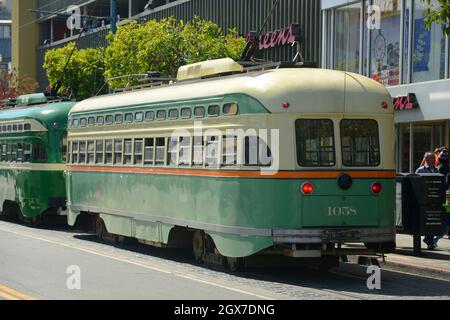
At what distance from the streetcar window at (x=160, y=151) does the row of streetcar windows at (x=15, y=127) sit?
27.7ft

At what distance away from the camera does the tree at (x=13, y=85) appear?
58.3 metres

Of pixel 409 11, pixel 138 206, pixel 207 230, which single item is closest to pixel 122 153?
pixel 138 206

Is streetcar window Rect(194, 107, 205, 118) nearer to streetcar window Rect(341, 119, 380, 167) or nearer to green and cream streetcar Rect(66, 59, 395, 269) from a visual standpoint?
green and cream streetcar Rect(66, 59, 395, 269)

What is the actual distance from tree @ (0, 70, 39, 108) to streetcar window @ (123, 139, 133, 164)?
1609 inches

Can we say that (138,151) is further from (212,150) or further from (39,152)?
(39,152)

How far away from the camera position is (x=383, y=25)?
28.6 m

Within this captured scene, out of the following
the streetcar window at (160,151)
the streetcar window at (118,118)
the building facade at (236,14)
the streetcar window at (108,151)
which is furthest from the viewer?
the building facade at (236,14)

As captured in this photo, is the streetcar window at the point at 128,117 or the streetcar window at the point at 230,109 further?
the streetcar window at the point at 128,117

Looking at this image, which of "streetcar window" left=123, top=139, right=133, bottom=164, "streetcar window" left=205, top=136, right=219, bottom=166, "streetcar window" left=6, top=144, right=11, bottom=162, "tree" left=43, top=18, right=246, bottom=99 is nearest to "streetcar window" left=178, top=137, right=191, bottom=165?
"streetcar window" left=205, top=136, right=219, bottom=166

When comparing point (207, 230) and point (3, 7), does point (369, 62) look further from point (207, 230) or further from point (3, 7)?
point (3, 7)

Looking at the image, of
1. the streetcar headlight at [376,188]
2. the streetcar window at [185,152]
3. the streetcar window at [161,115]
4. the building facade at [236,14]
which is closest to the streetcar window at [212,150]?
the streetcar window at [185,152]

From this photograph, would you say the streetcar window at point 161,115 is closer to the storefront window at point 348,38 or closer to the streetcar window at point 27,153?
the streetcar window at point 27,153

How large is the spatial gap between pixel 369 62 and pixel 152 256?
45.6 feet

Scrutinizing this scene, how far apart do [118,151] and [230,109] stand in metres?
4.62
